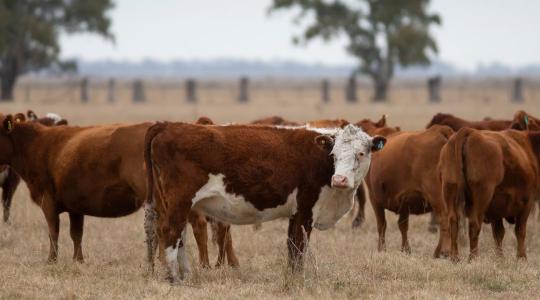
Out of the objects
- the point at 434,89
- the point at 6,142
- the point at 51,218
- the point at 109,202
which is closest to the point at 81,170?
the point at 109,202

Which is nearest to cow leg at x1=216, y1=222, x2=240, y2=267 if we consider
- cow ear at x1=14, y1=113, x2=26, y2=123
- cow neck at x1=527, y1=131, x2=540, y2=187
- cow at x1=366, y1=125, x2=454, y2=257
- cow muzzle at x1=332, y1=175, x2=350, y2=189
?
cow muzzle at x1=332, y1=175, x2=350, y2=189

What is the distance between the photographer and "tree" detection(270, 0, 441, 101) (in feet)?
158

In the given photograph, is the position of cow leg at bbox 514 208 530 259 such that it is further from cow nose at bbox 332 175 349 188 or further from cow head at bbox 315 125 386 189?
cow nose at bbox 332 175 349 188

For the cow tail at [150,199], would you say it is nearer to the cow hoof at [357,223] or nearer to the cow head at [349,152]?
the cow head at [349,152]

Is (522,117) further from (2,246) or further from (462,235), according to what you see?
(2,246)

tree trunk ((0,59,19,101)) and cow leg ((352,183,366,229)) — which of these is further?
tree trunk ((0,59,19,101))

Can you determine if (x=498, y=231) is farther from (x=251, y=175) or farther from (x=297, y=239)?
(x=251, y=175)

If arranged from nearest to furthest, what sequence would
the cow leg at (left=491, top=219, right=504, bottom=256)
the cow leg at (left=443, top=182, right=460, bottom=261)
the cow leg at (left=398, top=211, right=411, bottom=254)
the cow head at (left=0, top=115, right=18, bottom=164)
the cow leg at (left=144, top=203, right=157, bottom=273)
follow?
the cow leg at (left=144, top=203, right=157, bottom=273)
the cow leg at (left=443, top=182, right=460, bottom=261)
the cow head at (left=0, top=115, right=18, bottom=164)
the cow leg at (left=491, top=219, right=504, bottom=256)
the cow leg at (left=398, top=211, right=411, bottom=254)

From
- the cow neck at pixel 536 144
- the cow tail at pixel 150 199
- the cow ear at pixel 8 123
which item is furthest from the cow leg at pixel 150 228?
the cow neck at pixel 536 144

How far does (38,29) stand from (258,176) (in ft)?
126

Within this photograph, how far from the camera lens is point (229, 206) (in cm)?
901

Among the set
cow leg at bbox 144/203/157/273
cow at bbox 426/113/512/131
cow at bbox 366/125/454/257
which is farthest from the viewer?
cow at bbox 426/113/512/131

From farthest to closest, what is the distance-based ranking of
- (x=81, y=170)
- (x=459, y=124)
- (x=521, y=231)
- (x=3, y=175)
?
1. (x=459, y=124)
2. (x=3, y=175)
3. (x=521, y=231)
4. (x=81, y=170)

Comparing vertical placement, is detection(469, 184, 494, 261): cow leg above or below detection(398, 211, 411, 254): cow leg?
above
